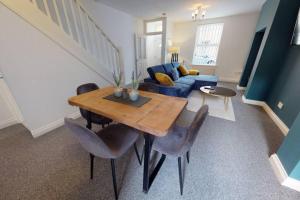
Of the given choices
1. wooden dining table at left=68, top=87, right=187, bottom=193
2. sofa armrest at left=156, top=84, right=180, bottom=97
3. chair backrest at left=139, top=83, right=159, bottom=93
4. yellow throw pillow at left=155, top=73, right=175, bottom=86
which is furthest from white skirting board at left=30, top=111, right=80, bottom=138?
yellow throw pillow at left=155, top=73, right=175, bottom=86

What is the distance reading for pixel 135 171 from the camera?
143cm

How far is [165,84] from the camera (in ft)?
10.1

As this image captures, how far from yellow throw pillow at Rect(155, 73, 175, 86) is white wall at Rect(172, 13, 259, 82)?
3.31m

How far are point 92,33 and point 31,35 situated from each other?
1.60 meters

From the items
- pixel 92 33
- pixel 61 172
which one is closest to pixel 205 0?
pixel 92 33

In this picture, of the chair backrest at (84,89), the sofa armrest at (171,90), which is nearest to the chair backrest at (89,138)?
the chair backrest at (84,89)

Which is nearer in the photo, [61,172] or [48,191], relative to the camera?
[48,191]

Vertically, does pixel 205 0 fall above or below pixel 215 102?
above

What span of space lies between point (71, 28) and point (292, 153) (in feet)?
12.9

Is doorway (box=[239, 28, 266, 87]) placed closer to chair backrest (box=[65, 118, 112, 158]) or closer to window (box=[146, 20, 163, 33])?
window (box=[146, 20, 163, 33])

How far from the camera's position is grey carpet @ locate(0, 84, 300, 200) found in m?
1.20

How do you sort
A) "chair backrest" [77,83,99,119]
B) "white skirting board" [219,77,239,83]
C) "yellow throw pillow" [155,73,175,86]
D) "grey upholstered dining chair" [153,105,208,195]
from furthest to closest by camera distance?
"white skirting board" [219,77,239,83] → "yellow throw pillow" [155,73,175,86] → "chair backrest" [77,83,99,119] → "grey upholstered dining chair" [153,105,208,195]

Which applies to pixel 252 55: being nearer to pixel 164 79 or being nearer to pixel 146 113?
pixel 164 79

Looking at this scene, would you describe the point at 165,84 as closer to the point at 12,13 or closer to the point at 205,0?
the point at 205,0
